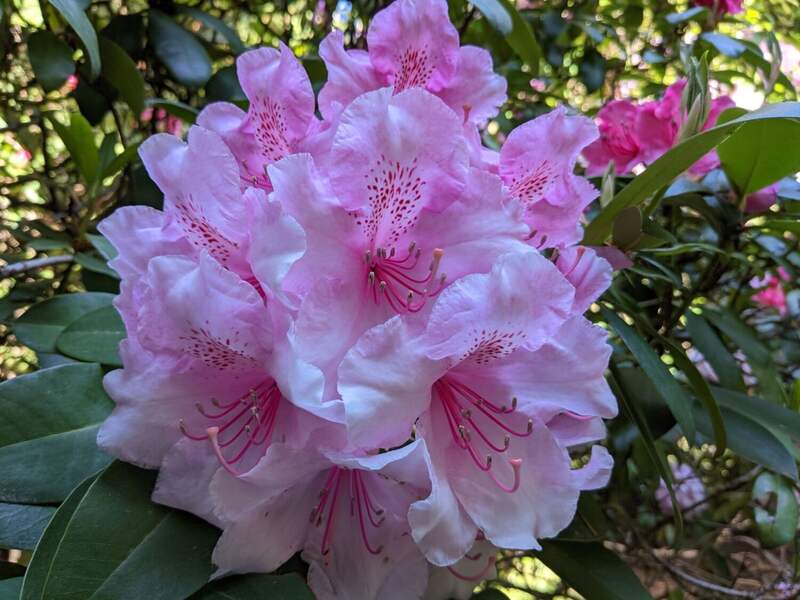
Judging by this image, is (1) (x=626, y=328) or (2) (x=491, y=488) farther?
(1) (x=626, y=328)

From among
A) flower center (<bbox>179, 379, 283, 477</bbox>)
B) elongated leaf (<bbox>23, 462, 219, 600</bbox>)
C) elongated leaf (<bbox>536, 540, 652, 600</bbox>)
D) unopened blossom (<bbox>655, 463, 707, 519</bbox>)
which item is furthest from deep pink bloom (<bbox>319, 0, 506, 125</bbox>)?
unopened blossom (<bbox>655, 463, 707, 519</bbox>)

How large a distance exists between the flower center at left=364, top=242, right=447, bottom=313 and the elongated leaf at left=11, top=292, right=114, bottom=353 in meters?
0.36

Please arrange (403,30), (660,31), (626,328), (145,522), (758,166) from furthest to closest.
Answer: (660,31), (758,166), (626,328), (403,30), (145,522)

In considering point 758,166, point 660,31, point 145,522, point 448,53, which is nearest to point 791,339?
point 758,166

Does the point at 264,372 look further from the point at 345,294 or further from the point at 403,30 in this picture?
the point at 403,30

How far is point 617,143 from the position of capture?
1.05m

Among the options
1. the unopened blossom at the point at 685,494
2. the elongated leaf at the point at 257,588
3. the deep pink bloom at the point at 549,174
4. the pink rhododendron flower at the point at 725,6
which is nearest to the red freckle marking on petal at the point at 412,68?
the deep pink bloom at the point at 549,174

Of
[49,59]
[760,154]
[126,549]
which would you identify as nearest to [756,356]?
[760,154]

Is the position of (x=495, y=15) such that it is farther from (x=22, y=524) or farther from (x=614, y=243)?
(x=22, y=524)

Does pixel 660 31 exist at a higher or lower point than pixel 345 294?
higher

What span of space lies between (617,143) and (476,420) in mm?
649

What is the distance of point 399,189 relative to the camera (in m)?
0.53

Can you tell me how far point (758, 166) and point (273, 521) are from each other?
71cm

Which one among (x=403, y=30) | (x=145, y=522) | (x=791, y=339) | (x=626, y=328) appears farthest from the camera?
(x=791, y=339)
